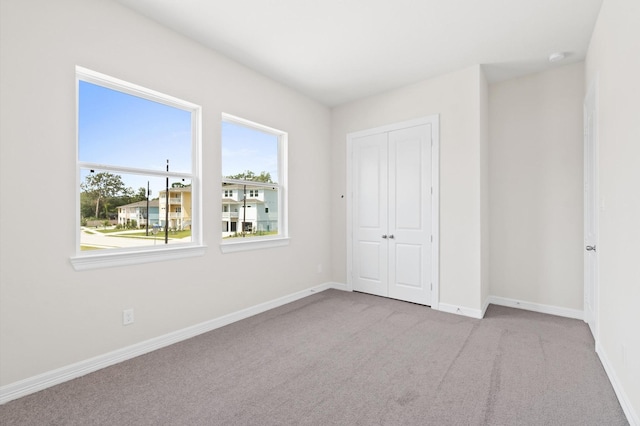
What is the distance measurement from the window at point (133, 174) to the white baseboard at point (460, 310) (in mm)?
2863

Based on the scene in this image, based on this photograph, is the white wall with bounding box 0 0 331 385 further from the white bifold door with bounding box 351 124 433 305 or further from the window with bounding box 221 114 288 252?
the white bifold door with bounding box 351 124 433 305

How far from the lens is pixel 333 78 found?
3824 mm

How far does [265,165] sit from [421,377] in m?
2.88

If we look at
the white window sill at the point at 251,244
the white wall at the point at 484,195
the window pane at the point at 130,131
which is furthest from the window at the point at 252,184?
the white wall at the point at 484,195

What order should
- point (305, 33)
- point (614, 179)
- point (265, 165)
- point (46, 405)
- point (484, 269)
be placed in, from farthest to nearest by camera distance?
point (265, 165) → point (484, 269) → point (305, 33) → point (614, 179) → point (46, 405)

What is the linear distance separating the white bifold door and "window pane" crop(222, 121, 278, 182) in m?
1.28

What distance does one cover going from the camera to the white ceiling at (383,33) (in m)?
2.49

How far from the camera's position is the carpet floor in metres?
1.79

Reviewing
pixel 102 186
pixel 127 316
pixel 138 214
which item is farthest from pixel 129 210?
pixel 127 316

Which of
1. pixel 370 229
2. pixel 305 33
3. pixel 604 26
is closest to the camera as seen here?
pixel 604 26

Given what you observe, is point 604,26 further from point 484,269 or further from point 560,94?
point 484,269

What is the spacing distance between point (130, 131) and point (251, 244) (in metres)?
1.64

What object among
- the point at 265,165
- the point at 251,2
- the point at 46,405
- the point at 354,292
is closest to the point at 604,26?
the point at 251,2

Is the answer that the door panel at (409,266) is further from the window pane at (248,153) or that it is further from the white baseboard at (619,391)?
the window pane at (248,153)
